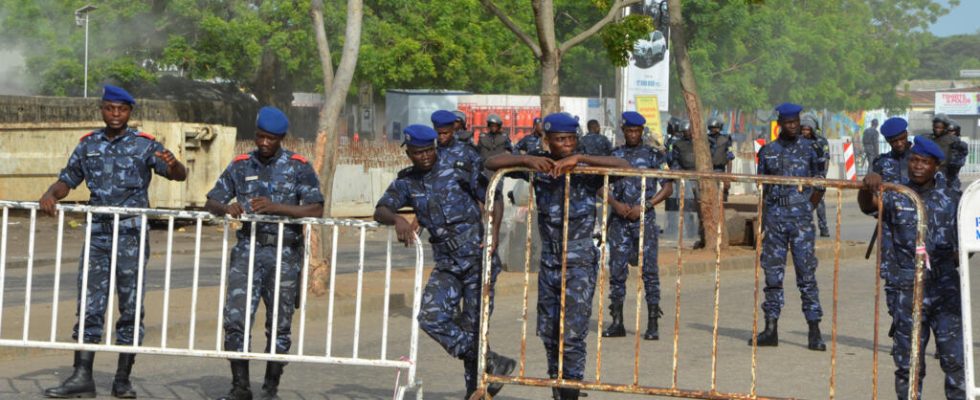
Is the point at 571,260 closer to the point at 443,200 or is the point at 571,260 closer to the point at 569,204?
the point at 569,204

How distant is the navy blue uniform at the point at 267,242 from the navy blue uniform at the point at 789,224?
13.3 ft

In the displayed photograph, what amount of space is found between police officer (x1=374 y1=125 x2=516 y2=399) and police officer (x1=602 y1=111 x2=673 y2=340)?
3406 mm

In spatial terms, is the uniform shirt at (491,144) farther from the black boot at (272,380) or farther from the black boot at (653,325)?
the black boot at (272,380)

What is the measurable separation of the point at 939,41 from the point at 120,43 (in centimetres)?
15417

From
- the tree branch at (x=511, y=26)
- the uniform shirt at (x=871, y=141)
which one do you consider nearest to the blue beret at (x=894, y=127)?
the tree branch at (x=511, y=26)

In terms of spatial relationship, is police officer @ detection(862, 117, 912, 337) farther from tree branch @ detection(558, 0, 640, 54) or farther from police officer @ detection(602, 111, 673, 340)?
tree branch @ detection(558, 0, 640, 54)

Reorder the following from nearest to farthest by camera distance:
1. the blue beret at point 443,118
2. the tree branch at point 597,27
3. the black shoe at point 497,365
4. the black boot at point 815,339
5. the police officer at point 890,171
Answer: the black shoe at point 497,365
the police officer at point 890,171
the blue beret at point 443,118
the black boot at point 815,339
the tree branch at point 597,27

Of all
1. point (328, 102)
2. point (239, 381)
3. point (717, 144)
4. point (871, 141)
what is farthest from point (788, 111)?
point (871, 141)

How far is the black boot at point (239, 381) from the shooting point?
7.88m

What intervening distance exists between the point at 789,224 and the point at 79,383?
206 inches

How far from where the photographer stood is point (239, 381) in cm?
790

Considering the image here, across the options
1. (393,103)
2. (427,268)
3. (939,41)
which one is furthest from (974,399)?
(939,41)

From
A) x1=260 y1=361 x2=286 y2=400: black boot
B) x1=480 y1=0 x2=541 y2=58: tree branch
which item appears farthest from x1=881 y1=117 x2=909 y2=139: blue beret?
x1=480 y1=0 x2=541 y2=58: tree branch

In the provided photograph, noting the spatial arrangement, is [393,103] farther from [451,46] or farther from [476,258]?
[476,258]
